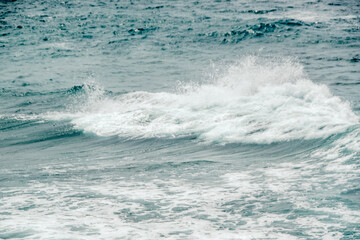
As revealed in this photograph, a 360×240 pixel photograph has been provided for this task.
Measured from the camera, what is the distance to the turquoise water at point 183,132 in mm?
7605

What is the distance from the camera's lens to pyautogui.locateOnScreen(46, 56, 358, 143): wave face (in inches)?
463

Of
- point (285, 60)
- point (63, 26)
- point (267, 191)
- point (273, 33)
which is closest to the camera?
point (267, 191)

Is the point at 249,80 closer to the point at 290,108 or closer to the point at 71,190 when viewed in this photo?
the point at 290,108

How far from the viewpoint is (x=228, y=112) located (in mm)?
13219

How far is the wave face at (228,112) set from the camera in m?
11.8

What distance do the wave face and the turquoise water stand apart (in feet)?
0.15

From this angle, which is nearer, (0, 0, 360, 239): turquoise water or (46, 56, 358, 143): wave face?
(0, 0, 360, 239): turquoise water

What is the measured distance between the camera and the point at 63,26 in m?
28.4

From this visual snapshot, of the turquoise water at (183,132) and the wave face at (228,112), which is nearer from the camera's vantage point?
the turquoise water at (183,132)

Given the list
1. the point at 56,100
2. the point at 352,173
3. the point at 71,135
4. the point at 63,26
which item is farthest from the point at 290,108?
the point at 63,26

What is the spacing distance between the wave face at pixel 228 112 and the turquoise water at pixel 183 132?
0.04 m

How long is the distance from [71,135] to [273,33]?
13.9m

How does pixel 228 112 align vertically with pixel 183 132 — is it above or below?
above

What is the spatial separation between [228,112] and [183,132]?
1.44 metres
